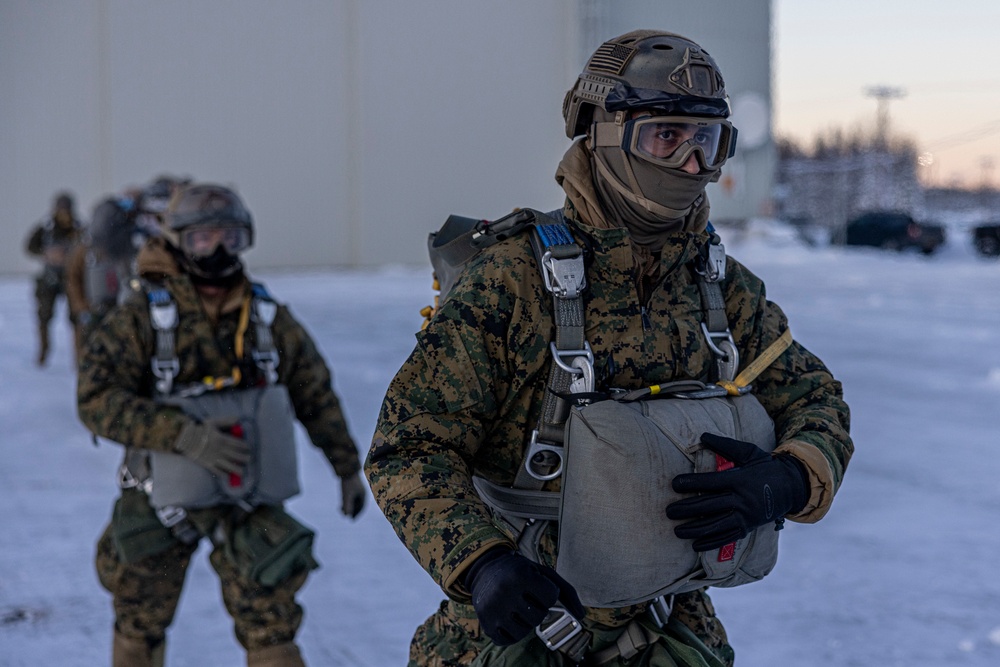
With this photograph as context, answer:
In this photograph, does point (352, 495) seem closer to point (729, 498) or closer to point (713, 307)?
point (713, 307)

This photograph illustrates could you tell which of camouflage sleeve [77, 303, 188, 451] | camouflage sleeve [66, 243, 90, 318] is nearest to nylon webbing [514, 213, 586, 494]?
camouflage sleeve [77, 303, 188, 451]

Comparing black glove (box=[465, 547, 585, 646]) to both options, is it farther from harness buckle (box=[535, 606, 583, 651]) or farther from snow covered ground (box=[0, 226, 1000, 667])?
snow covered ground (box=[0, 226, 1000, 667])

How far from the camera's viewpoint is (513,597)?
68.4 inches

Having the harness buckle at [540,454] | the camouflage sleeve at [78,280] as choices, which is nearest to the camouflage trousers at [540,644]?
the harness buckle at [540,454]

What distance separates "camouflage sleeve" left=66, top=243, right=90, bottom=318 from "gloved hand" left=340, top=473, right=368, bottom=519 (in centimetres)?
610

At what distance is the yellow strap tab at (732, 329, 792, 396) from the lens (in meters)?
2.23

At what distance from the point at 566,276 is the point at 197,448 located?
1940mm

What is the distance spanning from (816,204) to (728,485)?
7411cm

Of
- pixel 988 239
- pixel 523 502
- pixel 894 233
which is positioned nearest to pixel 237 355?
pixel 523 502

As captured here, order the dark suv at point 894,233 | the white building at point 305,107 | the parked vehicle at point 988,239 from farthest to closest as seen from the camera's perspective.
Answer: the dark suv at point 894,233 < the parked vehicle at point 988,239 < the white building at point 305,107

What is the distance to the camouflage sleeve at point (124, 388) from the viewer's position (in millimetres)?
3623

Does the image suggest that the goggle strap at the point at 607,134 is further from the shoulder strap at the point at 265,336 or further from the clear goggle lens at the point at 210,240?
the clear goggle lens at the point at 210,240

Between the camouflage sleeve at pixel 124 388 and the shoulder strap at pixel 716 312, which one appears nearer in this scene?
the shoulder strap at pixel 716 312

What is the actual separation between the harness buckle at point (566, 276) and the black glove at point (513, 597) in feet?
A: 1.85
